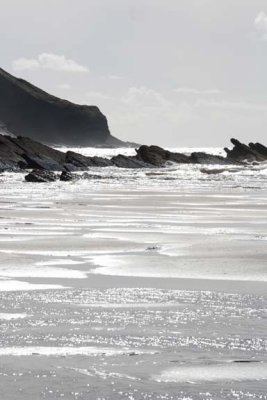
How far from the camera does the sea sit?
438cm

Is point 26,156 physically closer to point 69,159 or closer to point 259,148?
point 69,159

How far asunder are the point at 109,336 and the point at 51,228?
9082mm

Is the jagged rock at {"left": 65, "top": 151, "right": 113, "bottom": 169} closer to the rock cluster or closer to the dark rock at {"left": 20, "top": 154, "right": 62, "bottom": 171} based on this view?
the rock cluster

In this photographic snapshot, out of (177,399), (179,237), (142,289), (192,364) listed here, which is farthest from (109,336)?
(179,237)

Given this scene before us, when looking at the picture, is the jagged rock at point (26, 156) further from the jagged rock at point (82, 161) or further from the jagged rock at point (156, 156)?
the jagged rock at point (156, 156)

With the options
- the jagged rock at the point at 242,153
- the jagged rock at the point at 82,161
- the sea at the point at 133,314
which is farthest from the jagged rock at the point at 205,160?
the sea at the point at 133,314

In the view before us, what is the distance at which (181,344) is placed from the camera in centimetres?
527

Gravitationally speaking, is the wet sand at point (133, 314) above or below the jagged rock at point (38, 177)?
below

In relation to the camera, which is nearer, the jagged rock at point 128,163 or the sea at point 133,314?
the sea at point 133,314

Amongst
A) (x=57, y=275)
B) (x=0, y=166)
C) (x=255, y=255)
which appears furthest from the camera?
(x=0, y=166)

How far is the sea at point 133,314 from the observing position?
4.38m

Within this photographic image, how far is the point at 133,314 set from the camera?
20.5ft

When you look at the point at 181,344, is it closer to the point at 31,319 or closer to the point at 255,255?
the point at 31,319

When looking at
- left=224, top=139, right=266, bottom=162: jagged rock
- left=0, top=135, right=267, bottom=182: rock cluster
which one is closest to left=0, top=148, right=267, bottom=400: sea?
left=0, top=135, right=267, bottom=182: rock cluster
